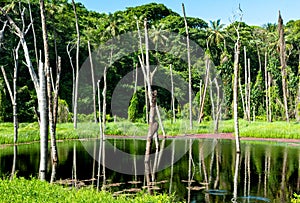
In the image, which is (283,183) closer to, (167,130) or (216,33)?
(167,130)

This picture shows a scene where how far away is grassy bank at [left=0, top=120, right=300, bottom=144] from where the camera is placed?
25172 millimetres

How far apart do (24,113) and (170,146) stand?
18.0m

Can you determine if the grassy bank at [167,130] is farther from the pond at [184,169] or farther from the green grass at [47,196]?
the green grass at [47,196]

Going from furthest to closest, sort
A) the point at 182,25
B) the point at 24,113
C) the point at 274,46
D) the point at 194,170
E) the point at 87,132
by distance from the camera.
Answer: the point at 182,25, the point at 274,46, the point at 24,113, the point at 87,132, the point at 194,170

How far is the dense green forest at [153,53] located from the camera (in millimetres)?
37312

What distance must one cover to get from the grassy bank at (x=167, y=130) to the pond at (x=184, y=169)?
2.35 metres

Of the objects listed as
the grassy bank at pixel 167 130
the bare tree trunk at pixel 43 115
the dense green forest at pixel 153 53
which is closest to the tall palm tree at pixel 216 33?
the dense green forest at pixel 153 53

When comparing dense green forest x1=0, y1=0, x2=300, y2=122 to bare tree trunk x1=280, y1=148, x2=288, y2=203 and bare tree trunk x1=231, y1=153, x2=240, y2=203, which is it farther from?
bare tree trunk x1=280, y1=148, x2=288, y2=203

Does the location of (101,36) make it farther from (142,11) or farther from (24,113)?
(24,113)

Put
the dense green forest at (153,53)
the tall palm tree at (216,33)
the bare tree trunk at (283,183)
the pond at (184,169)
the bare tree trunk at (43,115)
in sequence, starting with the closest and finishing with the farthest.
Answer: the bare tree trunk at (283,183) < the pond at (184,169) < the bare tree trunk at (43,115) < the dense green forest at (153,53) < the tall palm tree at (216,33)

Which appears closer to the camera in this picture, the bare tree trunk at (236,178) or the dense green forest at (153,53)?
the bare tree trunk at (236,178)

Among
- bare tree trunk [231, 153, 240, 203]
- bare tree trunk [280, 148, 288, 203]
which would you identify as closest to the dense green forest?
bare tree trunk [231, 153, 240, 203]

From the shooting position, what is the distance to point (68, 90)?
136 ft

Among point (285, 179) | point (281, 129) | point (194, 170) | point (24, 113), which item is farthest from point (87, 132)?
point (285, 179)
